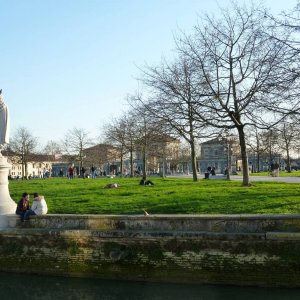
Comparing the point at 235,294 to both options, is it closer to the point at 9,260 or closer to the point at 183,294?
the point at 183,294

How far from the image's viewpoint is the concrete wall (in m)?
11.9

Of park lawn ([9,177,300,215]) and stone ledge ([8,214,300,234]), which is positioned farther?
park lawn ([9,177,300,215])

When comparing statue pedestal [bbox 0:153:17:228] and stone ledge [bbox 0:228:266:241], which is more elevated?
statue pedestal [bbox 0:153:17:228]

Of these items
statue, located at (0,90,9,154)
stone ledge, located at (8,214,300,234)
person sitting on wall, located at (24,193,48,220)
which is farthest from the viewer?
statue, located at (0,90,9,154)

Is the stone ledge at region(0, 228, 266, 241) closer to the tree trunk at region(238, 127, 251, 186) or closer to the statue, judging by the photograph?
the statue

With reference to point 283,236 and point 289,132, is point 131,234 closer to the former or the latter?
point 283,236

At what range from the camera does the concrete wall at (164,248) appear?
11.9m

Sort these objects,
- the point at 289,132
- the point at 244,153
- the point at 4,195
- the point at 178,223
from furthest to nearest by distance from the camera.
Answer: the point at 289,132 < the point at 244,153 < the point at 4,195 < the point at 178,223

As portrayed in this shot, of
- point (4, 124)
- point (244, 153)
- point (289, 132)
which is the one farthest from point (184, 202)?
point (289, 132)

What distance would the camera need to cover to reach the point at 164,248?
12680 mm

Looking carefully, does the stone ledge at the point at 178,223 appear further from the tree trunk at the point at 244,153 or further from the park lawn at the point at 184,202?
the tree trunk at the point at 244,153

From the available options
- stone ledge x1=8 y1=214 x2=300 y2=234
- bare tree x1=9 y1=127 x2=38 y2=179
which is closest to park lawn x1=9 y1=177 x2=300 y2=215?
stone ledge x1=8 y1=214 x2=300 y2=234

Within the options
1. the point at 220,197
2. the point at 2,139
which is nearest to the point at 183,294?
the point at 220,197

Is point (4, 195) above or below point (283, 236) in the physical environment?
above
